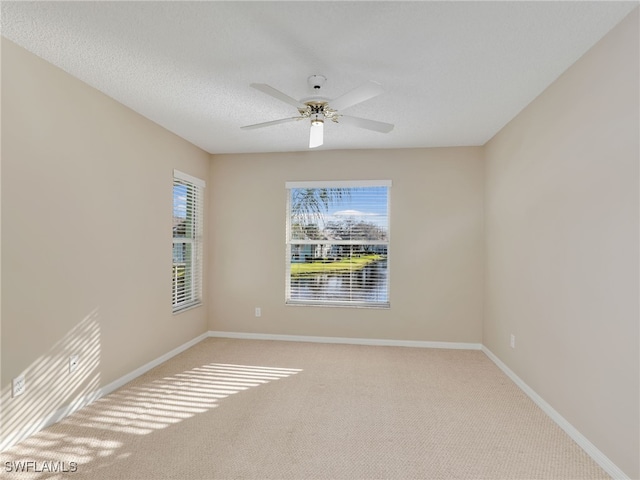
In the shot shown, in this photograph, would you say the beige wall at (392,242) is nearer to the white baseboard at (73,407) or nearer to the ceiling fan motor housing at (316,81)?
the white baseboard at (73,407)

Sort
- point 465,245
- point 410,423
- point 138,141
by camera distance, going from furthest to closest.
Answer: point 465,245
point 138,141
point 410,423

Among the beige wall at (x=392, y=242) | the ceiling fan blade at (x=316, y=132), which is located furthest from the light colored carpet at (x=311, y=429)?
the ceiling fan blade at (x=316, y=132)

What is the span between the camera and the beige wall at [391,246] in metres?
4.38

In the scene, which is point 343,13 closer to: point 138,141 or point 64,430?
point 138,141

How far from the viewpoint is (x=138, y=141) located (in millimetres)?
3332

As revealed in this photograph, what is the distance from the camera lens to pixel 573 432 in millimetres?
2332

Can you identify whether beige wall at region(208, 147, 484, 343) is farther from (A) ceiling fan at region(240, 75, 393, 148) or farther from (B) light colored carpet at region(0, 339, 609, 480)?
(A) ceiling fan at region(240, 75, 393, 148)

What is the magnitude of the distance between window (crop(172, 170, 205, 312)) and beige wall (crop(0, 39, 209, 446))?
1.11 ft

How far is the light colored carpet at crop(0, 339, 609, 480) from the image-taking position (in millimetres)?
2023

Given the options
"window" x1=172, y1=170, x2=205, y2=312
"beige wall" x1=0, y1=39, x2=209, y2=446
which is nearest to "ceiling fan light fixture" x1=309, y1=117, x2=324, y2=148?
"beige wall" x1=0, y1=39, x2=209, y2=446

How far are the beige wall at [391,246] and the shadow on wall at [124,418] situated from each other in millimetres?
1202

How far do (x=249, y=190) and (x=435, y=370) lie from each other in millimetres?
3158

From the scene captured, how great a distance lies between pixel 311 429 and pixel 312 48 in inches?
98.6

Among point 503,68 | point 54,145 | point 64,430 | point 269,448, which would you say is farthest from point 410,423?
point 54,145
